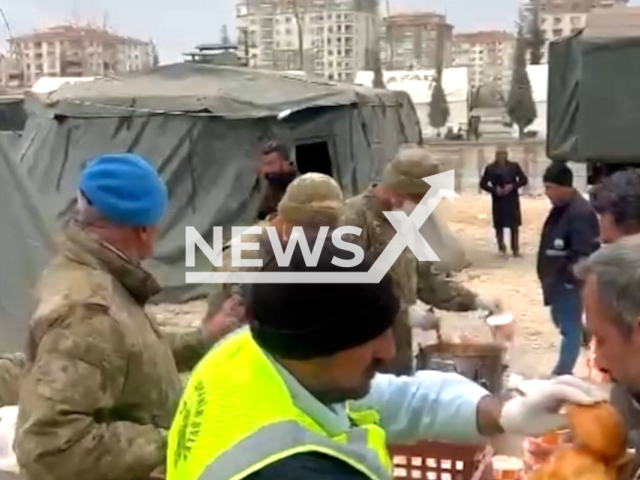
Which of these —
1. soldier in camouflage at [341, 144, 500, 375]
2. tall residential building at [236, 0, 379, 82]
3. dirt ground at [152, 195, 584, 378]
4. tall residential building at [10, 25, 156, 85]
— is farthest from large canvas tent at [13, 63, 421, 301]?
tall residential building at [236, 0, 379, 82]

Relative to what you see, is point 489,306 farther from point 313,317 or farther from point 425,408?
point 313,317

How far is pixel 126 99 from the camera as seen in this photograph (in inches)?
434

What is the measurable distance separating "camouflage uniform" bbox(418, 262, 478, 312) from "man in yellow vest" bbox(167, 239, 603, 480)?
3.62 metres

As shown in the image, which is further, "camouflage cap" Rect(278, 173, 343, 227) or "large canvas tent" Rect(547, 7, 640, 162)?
"large canvas tent" Rect(547, 7, 640, 162)

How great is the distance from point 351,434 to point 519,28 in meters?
56.3

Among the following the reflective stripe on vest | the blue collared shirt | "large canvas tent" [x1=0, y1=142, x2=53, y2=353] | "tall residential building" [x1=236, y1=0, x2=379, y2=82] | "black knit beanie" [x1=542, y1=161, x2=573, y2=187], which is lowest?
"tall residential building" [x1=236, y1=0, x2=379, y2=82]

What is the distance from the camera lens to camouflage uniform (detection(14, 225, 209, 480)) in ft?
7.96

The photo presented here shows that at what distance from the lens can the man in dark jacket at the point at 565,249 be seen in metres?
6.71

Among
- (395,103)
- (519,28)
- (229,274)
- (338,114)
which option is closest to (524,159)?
(395,103)

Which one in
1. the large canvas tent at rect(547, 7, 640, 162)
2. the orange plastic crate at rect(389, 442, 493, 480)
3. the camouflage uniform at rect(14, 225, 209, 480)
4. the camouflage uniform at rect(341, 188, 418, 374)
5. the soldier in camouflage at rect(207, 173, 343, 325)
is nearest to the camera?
the camouflage uniform at rect(14, 225, 209, 480)

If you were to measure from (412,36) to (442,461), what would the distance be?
3294 inches

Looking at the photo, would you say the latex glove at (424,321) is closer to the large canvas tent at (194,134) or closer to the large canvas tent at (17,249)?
the large canvas tent at (17,249)

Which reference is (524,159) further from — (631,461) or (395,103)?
(631,461)

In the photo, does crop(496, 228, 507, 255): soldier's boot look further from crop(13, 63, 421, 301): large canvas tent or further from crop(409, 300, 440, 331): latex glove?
crop(409, 300, 440, 331): latex glove
